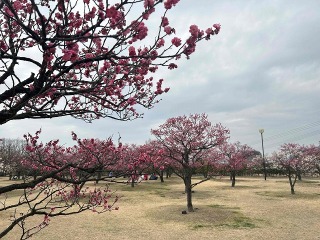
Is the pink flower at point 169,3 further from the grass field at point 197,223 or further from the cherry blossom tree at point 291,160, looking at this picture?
the cherry blossom tree at point 291,160

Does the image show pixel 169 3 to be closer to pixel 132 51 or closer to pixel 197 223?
pixel 132 51

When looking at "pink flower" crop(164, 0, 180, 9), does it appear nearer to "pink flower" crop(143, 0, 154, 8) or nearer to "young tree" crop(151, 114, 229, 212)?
"pink flower" crop(143, 0, 154, 8)

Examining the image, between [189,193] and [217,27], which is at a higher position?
[217,27]

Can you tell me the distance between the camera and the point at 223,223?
1438 cm

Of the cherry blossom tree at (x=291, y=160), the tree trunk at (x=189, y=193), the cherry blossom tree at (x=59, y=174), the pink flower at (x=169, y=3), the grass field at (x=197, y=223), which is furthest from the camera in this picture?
the cherry blossom tree at (x=291, y=160)

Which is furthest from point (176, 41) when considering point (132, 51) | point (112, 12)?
point (112, 12)

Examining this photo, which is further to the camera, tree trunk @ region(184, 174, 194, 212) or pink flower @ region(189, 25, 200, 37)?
tree trunk @ region(184, 174, 194, 212)

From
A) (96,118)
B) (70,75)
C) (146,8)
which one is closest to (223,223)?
(96,118)

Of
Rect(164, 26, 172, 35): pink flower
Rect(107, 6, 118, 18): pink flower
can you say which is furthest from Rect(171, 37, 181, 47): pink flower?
Rect(107, 6, 118, 18): pink flower

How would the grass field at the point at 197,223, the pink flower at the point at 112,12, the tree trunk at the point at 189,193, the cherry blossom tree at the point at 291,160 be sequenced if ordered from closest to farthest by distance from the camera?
the pink flower at the point at 112,12
the grass field at the point at 197,223
the tree trunk at the point at 189,193
the cherry blossom tree at the point at 291,160

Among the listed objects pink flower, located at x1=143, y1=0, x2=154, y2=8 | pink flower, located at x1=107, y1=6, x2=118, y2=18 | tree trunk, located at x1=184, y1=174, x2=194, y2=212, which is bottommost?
tree trunk, located at x1=184, y1=174, x2=194, y2=212

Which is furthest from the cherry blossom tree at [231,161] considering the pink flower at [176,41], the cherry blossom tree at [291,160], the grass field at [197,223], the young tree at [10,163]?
the pink flower at [176,41]

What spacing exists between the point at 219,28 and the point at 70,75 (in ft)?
7.77

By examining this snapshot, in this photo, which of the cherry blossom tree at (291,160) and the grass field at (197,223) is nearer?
the grass field at (197,223)
